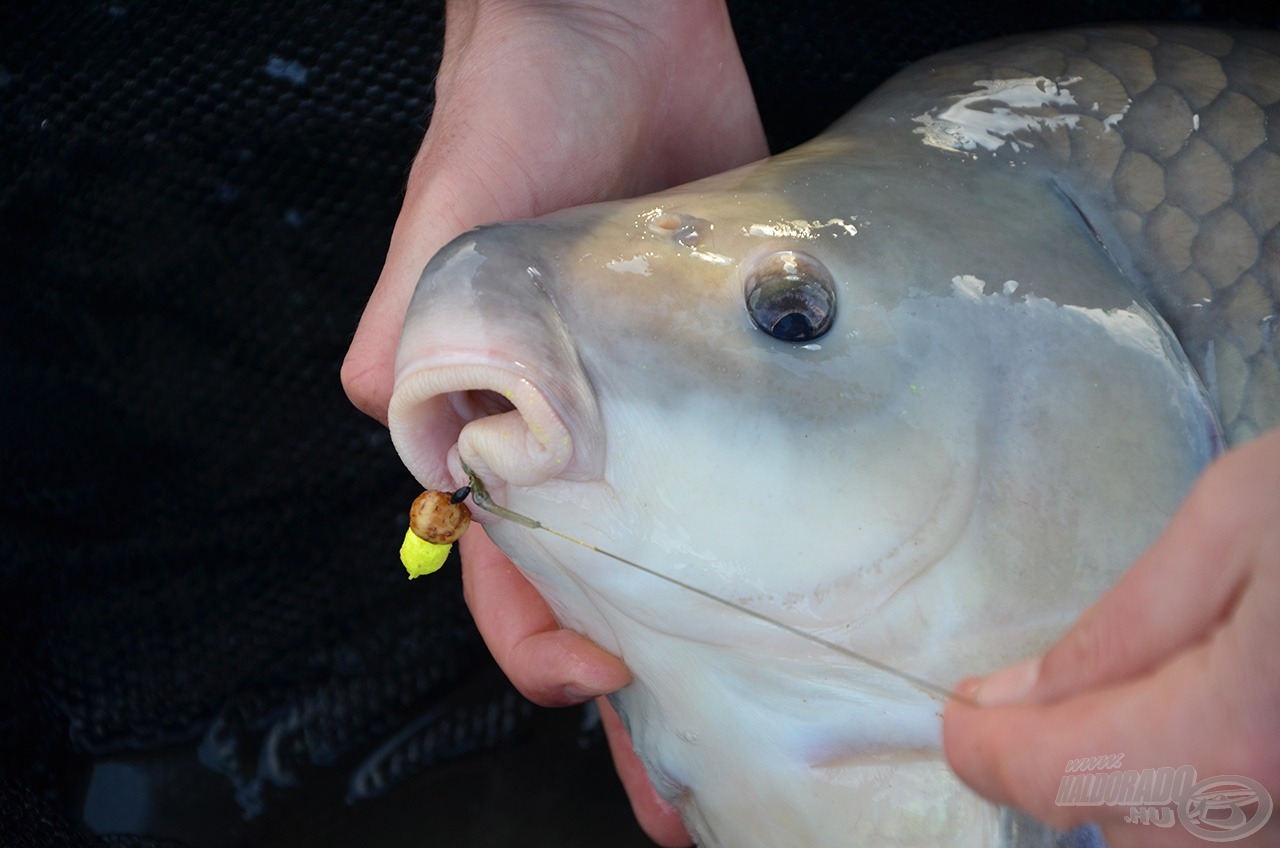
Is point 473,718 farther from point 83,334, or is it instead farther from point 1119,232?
point 1119,232

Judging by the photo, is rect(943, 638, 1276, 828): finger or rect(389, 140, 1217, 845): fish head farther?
rect(389, 140, 1217, 845): fish head

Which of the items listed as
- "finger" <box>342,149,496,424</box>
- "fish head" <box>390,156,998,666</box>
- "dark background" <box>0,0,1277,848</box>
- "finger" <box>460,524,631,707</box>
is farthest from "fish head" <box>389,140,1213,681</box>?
"dark background" <box>0,0,1277,848</box>

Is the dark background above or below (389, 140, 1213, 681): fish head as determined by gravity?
below

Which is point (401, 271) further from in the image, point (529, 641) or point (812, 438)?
point (812, 438)

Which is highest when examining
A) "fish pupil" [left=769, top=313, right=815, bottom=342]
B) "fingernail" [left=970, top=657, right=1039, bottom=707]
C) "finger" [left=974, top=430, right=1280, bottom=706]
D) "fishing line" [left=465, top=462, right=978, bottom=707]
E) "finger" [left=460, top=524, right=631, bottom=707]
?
"finger" [left=974, top=430, right=1280, bottom=706]

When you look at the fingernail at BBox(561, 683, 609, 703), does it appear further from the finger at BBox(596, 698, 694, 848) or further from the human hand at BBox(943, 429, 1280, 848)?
the human hand at BBox(943, 429, 1280, 848)

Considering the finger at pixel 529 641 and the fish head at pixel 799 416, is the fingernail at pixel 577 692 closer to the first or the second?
the finger at pixel 529 641

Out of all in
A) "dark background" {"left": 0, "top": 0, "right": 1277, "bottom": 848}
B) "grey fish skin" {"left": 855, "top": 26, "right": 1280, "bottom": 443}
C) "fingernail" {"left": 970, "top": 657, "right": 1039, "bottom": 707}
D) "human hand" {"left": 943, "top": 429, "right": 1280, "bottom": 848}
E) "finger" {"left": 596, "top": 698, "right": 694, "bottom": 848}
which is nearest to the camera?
"human hand" {"left": 943, "top": 429, "right": 1280, "bottom": 848}

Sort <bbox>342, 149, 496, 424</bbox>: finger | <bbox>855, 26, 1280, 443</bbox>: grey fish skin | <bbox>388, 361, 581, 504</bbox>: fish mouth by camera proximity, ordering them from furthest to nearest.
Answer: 1. <bbox>342, 149, 496, 424</bbox>: finger
2. <bbox>855, 26, 1280, 443</bbox>: grey fish skin
3. <bbox>388, 361, 581, 504</bbox>: fish mouth
